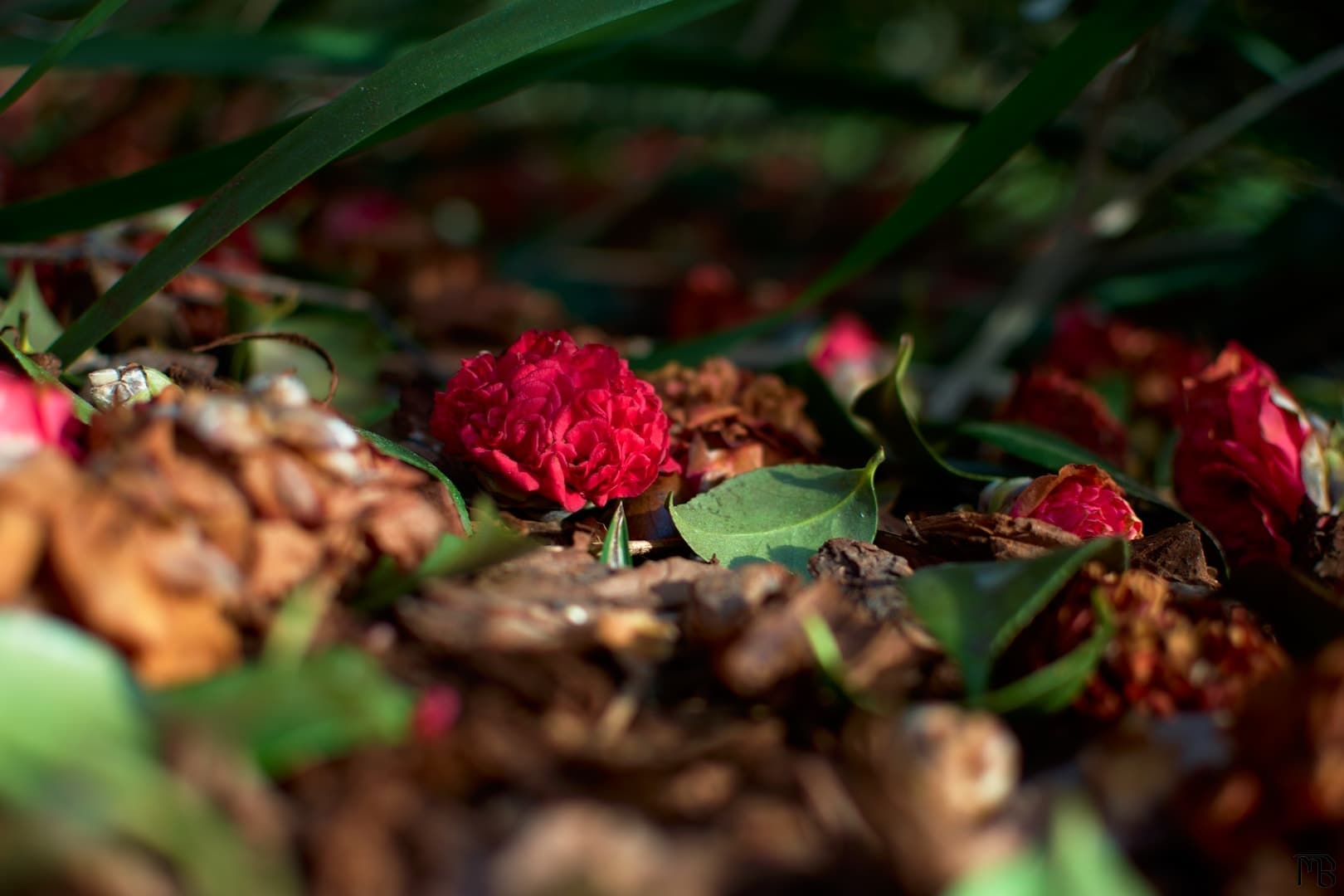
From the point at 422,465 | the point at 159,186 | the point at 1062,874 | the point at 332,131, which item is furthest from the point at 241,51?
the point at 1062,874

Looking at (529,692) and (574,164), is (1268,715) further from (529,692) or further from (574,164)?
(574,164)

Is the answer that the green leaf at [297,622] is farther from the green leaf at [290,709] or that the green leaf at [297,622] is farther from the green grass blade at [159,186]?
the green grass blade at [159,186]

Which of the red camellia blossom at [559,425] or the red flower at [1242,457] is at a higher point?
the red camellia blossom at [559,425]

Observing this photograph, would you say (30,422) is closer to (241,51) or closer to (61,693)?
(61,693)

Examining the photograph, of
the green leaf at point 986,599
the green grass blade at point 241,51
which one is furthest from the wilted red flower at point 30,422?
the green grass blade at point 241,51

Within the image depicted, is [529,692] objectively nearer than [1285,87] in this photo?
Yes

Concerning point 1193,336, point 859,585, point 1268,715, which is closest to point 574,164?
point 1193,336
